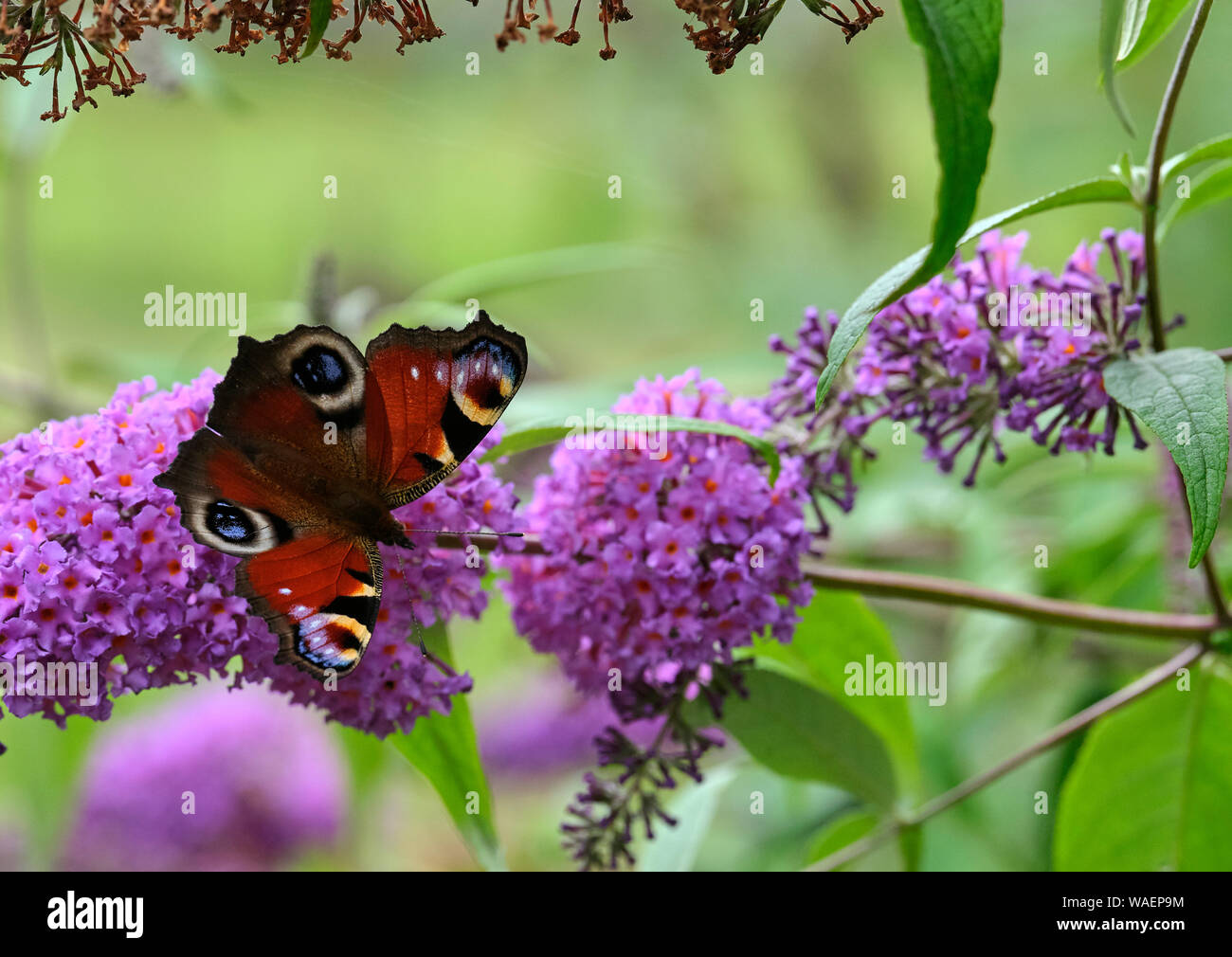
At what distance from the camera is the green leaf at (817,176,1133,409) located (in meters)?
1.06

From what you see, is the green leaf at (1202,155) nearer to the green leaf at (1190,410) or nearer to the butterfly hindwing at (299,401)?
the green leaf at (1190,410)

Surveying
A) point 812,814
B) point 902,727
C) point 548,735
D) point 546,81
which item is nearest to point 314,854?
point 548,735

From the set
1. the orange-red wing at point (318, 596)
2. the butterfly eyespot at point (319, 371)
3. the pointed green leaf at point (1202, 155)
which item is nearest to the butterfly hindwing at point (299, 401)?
the butterfly eyespot at point (319, 371)

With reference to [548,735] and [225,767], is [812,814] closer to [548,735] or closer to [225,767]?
[548,735]

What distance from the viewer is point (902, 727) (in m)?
1.84

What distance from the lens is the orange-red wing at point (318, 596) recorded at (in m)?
1.14

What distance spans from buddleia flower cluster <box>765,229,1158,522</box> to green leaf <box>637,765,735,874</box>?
65cm

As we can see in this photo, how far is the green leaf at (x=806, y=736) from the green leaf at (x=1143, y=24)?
0.85m

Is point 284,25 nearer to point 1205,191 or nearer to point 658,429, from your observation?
point 658,429

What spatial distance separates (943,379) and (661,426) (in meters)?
0.39

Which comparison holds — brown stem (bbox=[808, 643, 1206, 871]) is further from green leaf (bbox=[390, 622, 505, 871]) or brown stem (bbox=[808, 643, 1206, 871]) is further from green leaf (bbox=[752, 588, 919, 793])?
green leaf (bbox=[390, 622, 505, 871])

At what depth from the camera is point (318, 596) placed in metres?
1.20

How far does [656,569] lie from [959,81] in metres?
0.64

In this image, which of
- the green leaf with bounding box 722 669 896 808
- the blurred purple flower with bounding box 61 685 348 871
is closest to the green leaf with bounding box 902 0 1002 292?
the green leaf with bounding box 722 669 896 808
